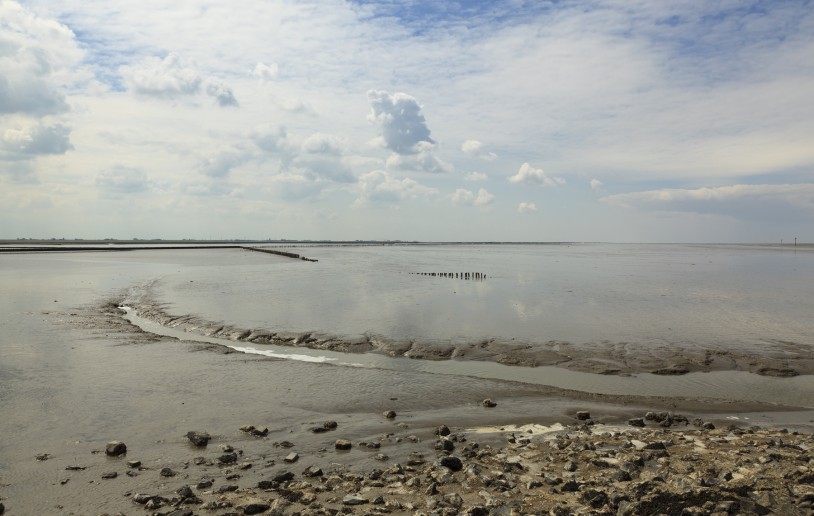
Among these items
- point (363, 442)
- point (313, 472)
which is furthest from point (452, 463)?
point (313, 472)

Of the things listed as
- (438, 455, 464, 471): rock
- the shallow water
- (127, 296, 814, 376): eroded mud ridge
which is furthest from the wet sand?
the shallow water

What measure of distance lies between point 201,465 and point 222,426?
2.29 metres

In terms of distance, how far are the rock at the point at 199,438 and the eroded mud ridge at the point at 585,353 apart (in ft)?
32.6

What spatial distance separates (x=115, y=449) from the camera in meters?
9.48

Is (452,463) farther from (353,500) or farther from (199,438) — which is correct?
(199,438)

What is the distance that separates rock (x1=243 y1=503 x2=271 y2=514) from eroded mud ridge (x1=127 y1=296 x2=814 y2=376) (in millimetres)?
12006

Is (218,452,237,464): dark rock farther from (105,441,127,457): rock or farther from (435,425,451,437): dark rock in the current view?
(435,425,451,437): dark rock

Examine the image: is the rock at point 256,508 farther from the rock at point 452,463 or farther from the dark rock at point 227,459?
the rock at point 452,463

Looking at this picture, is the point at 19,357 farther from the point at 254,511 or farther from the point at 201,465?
the point at 254,511

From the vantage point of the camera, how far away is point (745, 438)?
10.0m

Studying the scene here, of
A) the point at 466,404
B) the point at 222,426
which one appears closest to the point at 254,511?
the point at 222,426

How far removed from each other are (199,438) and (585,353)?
14.8 meters

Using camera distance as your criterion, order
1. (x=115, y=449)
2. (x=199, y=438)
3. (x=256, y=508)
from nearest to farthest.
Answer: (x=256, y=508) → (x=115, y=449) → (x=199, y=438)

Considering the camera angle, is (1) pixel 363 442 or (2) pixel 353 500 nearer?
(2) pixel 353 500
